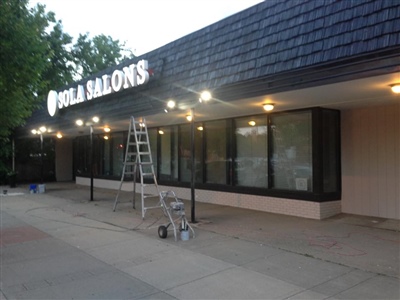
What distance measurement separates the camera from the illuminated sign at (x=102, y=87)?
11.4 metres

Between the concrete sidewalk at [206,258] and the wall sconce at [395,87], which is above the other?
the wall sconce at [395,87]

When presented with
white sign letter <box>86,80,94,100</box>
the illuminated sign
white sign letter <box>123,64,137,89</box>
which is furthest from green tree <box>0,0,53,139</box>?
white sign letter <box>86,80,94,100</box>

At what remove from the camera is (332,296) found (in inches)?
178

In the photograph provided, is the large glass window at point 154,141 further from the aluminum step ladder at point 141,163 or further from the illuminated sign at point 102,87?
the illuminated sign at point 102,87

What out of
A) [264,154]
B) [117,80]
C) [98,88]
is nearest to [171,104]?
[264,154]

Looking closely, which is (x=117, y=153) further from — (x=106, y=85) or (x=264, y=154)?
(x=264, y=154)

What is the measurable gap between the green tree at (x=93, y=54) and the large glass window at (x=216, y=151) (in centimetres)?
2704

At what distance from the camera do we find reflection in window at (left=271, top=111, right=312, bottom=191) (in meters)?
9.62

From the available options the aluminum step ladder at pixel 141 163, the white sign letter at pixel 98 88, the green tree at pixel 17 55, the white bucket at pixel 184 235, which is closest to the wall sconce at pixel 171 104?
the aluminum step ladder at pixel 141 163

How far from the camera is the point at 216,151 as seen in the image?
494 inches

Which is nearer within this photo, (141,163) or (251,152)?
(141,163)

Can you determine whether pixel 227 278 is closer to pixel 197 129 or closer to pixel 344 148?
pixel 344 148

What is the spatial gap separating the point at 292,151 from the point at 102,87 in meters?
7.32

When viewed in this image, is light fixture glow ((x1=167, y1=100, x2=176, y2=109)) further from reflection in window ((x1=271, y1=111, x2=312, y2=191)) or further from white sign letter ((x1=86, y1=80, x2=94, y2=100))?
white sign letter ((x1=86, y1=80, x2=94, y2=100))
